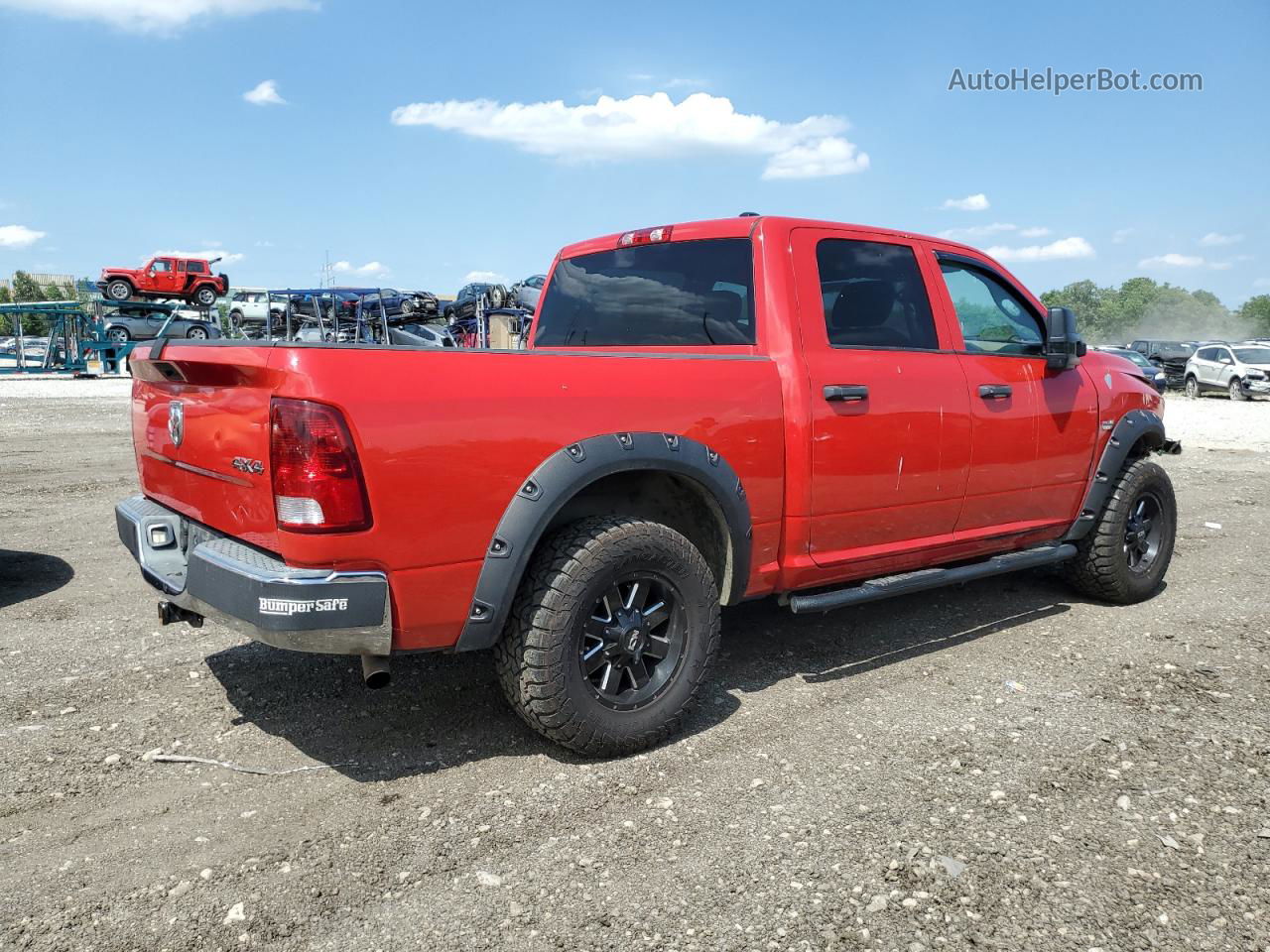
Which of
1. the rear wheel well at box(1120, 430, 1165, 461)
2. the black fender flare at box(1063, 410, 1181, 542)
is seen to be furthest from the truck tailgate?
the rear wheel well at box(1120, 430, 1165, 461)

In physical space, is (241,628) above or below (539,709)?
above

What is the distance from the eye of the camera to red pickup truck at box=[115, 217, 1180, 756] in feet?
8.75

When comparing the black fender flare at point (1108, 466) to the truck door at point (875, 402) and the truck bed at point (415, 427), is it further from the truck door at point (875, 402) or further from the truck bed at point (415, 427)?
the truck bed at point (415, 427)

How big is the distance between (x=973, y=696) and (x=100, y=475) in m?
9.10

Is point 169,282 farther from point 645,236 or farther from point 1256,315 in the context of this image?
point 1256,315

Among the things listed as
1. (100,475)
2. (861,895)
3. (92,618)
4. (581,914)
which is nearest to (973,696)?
(861,895)

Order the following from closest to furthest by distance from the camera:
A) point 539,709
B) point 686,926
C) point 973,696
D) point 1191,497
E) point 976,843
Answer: point 686,926, point 976,843, point 539,709, point 973,696, point 1191,497

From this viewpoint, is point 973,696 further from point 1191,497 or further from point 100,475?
point 100,475

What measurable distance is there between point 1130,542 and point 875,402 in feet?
7.97

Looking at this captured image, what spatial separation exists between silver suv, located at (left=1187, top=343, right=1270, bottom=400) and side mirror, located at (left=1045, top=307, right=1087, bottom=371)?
26942mm

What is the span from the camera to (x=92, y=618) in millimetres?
4754

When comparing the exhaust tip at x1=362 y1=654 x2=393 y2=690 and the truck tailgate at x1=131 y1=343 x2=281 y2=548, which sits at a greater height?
the truck tailgate at x1=131 y1=343 x2=281 y2=548

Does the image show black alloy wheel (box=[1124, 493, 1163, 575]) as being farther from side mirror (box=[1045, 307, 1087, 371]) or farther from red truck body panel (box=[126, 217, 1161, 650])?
side mirror (box=[1045, 307, 1087, 371])

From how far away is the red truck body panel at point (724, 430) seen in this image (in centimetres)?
269
